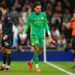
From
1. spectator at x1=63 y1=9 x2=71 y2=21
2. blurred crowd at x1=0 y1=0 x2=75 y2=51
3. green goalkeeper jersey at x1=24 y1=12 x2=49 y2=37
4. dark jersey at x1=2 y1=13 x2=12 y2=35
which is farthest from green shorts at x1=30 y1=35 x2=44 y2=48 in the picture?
spectator at x1=63 y1=9 x2=71 y2=21

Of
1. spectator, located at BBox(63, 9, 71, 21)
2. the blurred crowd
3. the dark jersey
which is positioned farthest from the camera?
spectator, located at BBox(63, 9, 71, 21)

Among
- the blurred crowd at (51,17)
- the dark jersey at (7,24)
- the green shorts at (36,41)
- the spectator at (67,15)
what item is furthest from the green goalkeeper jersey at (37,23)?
the spectator at (67,15)

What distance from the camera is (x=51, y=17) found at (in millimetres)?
16594

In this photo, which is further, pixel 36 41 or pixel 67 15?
pixel 67 15

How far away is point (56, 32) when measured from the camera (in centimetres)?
1570

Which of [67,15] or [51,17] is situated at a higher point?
[67,15]

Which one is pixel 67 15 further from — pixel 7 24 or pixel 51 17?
pixel 7 24

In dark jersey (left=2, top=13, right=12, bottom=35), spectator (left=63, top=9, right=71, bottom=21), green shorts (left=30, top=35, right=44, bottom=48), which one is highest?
spectator (left=63, top=9, right=71, bottom=21)

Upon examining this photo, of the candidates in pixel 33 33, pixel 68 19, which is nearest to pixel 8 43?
pixel 33 33

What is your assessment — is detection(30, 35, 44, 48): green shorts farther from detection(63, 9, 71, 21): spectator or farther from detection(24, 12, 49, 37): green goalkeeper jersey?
detection(63, 9, 71, 21): spectator

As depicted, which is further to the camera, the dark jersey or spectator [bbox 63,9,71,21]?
spectator [bbox 63,9,71,21]

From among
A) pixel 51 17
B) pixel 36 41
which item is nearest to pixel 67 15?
pixel 51 17

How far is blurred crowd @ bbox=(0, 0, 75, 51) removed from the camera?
50.2ft

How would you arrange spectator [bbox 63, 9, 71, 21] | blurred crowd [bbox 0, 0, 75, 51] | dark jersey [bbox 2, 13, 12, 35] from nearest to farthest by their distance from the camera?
1. dark jersey [bbox 2, 13, 12, 35]
2. blurred crowd [bbox 0, 0, 75, 51]
3. spectator [bbox 63, 9, 71, 21]
